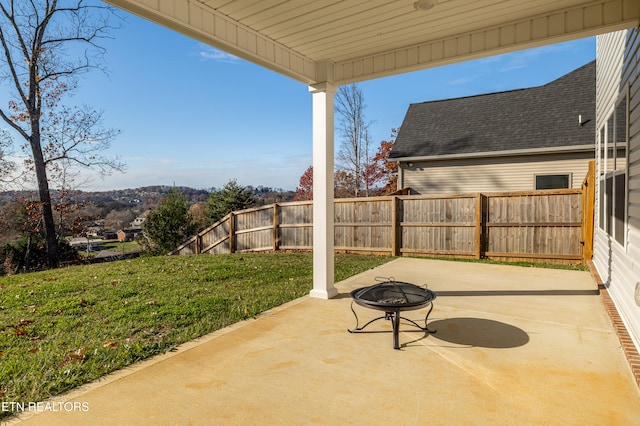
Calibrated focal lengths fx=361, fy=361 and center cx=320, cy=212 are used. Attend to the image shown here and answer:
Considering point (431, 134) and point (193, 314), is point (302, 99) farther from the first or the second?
point (193, 314)

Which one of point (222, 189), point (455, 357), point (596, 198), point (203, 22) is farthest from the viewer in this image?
point (222, 189)

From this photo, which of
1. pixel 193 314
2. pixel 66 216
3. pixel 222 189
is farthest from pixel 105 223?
pixel 193 314

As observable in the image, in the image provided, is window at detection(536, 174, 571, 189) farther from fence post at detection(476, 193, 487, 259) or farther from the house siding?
the house siding

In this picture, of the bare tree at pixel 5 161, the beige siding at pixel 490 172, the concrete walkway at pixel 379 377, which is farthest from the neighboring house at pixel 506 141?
the bare tree at pixel 5 161

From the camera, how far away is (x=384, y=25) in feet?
13.1

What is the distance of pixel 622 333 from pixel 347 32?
14.1ft

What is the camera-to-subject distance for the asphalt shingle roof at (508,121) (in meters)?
11.8

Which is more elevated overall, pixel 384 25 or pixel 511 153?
pixel 384 25

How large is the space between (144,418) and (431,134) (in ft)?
45.3

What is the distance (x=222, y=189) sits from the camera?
22469 mm

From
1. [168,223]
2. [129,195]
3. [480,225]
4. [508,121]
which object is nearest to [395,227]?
[480,225]

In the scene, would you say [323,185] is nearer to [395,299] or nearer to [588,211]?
[395,299]

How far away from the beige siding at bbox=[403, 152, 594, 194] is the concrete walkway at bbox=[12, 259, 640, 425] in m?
8.71

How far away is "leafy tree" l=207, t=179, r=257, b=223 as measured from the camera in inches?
860
